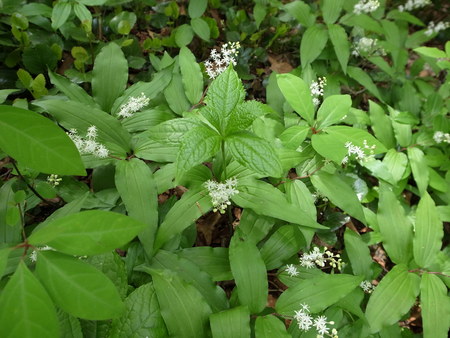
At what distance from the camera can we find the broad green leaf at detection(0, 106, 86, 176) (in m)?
1.07

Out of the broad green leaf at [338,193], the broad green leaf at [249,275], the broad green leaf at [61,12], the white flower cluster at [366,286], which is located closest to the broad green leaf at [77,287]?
the broad green leaf at [249,275]

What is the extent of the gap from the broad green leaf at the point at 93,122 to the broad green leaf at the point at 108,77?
29 centimetres

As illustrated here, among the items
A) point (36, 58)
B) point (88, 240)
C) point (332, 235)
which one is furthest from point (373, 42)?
point (88, 240)

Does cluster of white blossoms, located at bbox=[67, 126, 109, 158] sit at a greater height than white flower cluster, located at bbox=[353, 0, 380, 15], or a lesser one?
lesser

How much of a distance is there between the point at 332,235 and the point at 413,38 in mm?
3204

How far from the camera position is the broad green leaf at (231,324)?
5.76 ft

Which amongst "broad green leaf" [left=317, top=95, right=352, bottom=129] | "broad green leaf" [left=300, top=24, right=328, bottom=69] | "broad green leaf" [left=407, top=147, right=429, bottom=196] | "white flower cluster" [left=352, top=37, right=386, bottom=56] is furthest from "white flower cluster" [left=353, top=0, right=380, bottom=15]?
"broad green leaf" [left=317, top=95, right=352, bottom=129]

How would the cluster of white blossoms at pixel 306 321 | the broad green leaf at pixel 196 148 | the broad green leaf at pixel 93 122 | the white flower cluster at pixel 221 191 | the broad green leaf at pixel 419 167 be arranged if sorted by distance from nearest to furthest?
1. the broad green leaf at pixel 196 148
2. the cluster of white blossoms at pixel 306 321
3. the white flower cluster at pixel 221 191
4. the broad green leaf at pixel 93 122
5. the broad green leaf at pixel 419 167

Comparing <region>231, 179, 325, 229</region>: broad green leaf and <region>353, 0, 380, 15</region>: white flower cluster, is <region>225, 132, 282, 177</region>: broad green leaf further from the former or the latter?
<region>353, 0, 380, 15</region>: white flower cluster

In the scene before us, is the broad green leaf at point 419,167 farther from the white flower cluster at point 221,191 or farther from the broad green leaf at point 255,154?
the broad green leaf at point 255,154

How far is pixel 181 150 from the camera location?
1562mm

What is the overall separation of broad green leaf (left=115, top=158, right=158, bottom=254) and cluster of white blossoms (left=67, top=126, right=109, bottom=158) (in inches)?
5.1

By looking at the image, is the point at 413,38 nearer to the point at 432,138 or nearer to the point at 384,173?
the point at 432,138

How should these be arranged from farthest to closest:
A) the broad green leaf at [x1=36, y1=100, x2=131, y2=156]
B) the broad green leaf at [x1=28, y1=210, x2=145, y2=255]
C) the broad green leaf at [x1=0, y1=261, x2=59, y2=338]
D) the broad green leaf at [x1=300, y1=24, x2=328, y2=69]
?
the broad green leaf at [x1=300, y1=24, x2=328, y2=69]
the broad green leaf at [x1=36, y1=100, x2=131, y2=156]
the broad green leaf at [x1=28, y1=210, x2=145, y2=255]
the broad green leaf at [x1=0, y1=261, x2=59, y2=338]
